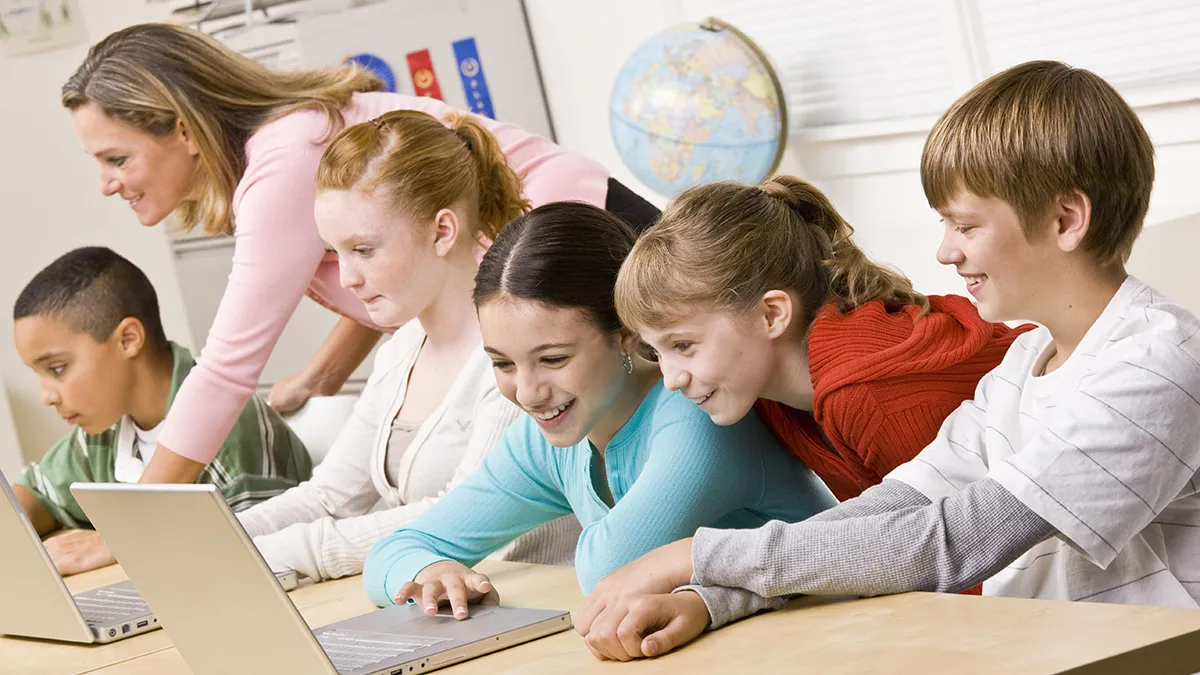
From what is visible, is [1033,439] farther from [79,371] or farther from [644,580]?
[79,371]

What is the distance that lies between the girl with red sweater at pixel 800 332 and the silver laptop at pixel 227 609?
1.03 feet

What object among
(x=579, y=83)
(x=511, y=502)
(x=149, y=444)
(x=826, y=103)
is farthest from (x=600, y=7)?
(x=511, y=502)

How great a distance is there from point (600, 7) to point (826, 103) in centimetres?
80

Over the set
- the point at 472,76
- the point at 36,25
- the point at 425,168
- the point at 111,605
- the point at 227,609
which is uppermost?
the point at 36,25

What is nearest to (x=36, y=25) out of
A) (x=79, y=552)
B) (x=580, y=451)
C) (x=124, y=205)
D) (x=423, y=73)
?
(x=124, y=205)

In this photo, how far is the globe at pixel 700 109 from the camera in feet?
11.0

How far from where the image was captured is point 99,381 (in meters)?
2.42

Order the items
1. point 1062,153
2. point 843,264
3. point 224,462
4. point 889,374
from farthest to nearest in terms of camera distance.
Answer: point 224,462 → point 843,264 → point 889,374 → point 1062,153

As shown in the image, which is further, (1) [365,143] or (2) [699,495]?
(1) [365,143]

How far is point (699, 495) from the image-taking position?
131cm

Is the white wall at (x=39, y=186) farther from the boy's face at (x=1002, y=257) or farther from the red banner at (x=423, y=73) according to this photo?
the boy's face at (x=1002, y=257)

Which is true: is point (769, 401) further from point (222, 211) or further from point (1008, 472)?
point (222, 211)

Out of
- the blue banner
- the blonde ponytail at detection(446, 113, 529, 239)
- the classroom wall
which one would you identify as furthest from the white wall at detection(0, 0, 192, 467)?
the blonde ponytail at detection(446, 113, 529, 239)

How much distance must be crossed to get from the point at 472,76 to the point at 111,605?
265 cm
